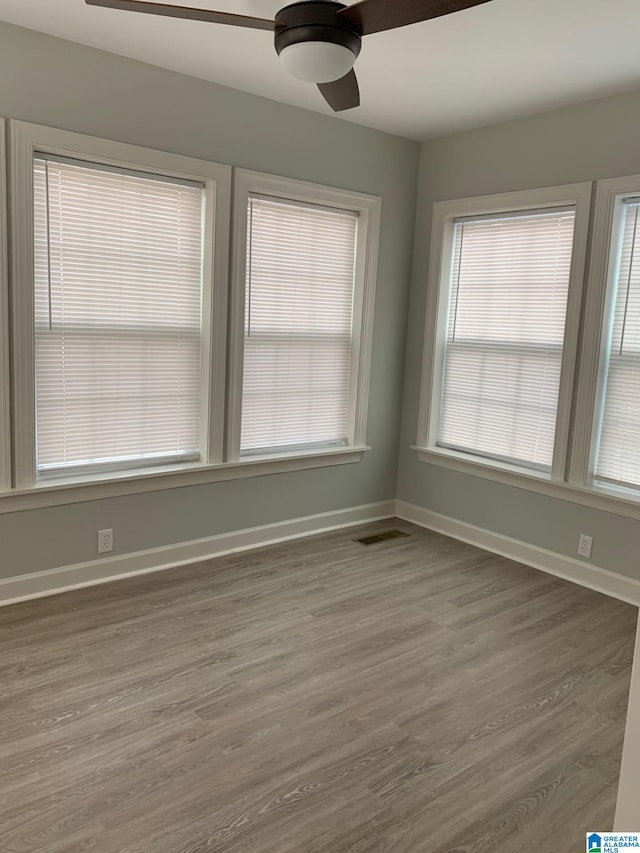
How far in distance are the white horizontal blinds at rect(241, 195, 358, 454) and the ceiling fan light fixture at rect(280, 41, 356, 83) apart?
1.77 meters

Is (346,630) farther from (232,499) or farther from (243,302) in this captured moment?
(243,302)

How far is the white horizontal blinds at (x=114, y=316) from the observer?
3.04m

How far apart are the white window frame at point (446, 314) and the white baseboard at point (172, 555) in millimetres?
768

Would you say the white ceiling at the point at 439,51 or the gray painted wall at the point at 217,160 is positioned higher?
the white ceiling at the point at 439,51

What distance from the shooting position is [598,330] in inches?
136

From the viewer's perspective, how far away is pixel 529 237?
12.5 feet

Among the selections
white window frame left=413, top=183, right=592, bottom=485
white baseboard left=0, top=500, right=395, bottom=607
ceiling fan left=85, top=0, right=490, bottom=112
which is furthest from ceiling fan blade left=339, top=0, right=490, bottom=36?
white baseboard left=0, top=500, right=395, bottom=607

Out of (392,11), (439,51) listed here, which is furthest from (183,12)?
(439,51)

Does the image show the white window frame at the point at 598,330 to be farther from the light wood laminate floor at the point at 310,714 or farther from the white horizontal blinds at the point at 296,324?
the white horizontal blinds at the point at 296,324

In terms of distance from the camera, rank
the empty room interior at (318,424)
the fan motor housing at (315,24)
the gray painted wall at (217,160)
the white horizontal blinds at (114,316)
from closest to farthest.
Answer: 1. the fan motor housing at (315,24)
2. the empty room interior at (318,424)
3. the gray painted wall at (217,160)
4. the white horizontal blinds at (114,316)

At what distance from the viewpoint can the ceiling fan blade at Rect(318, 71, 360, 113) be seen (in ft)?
7.35

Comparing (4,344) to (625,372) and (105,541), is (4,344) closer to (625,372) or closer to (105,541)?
(105,541)

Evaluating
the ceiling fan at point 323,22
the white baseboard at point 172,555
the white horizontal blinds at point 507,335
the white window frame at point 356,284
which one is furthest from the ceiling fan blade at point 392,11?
the white baseboard at point 172,555

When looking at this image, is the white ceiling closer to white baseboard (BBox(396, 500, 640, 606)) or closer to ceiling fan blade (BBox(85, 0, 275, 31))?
ceiling fan blade (BBox(85, 0, 275, 31))
